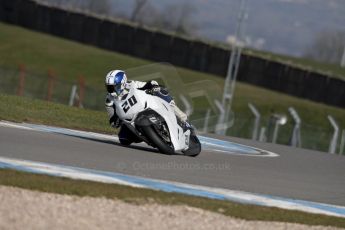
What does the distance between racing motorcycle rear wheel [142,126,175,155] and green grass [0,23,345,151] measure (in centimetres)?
3041

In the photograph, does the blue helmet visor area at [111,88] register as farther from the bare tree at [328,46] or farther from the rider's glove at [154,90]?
the bare tree at [328,46]

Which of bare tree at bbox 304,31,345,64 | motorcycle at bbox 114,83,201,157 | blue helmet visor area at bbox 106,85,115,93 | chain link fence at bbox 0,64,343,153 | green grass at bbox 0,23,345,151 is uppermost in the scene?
blue helmet visor area at bbox 106,85,115,93

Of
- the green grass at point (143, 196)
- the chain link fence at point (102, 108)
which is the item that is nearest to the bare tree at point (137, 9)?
the chain link fence at point (102, 108)

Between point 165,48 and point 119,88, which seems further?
point 165,48

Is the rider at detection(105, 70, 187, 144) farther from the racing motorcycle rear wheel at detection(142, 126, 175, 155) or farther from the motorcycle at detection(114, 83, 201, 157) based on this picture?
the racing motorcycle rear wheel at detection(142, 126, 175, 155)

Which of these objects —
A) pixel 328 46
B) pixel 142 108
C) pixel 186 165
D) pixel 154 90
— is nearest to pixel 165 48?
pixel 154 90

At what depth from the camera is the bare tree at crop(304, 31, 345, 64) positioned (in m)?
124

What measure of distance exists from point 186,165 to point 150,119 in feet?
2.75

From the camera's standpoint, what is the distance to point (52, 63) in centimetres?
5875

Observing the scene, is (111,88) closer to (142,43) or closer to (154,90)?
(154,90)

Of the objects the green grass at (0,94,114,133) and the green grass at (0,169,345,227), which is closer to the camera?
the green grass at (0,169,345,227)

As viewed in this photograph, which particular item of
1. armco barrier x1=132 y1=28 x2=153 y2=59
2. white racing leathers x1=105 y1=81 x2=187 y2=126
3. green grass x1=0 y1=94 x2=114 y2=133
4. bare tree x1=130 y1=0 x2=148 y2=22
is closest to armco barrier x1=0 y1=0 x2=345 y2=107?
armco barrier x1=132 y1=28 x2=153 y2=59

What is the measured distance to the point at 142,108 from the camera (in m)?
13.8

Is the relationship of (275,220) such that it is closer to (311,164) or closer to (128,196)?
(128,196)
